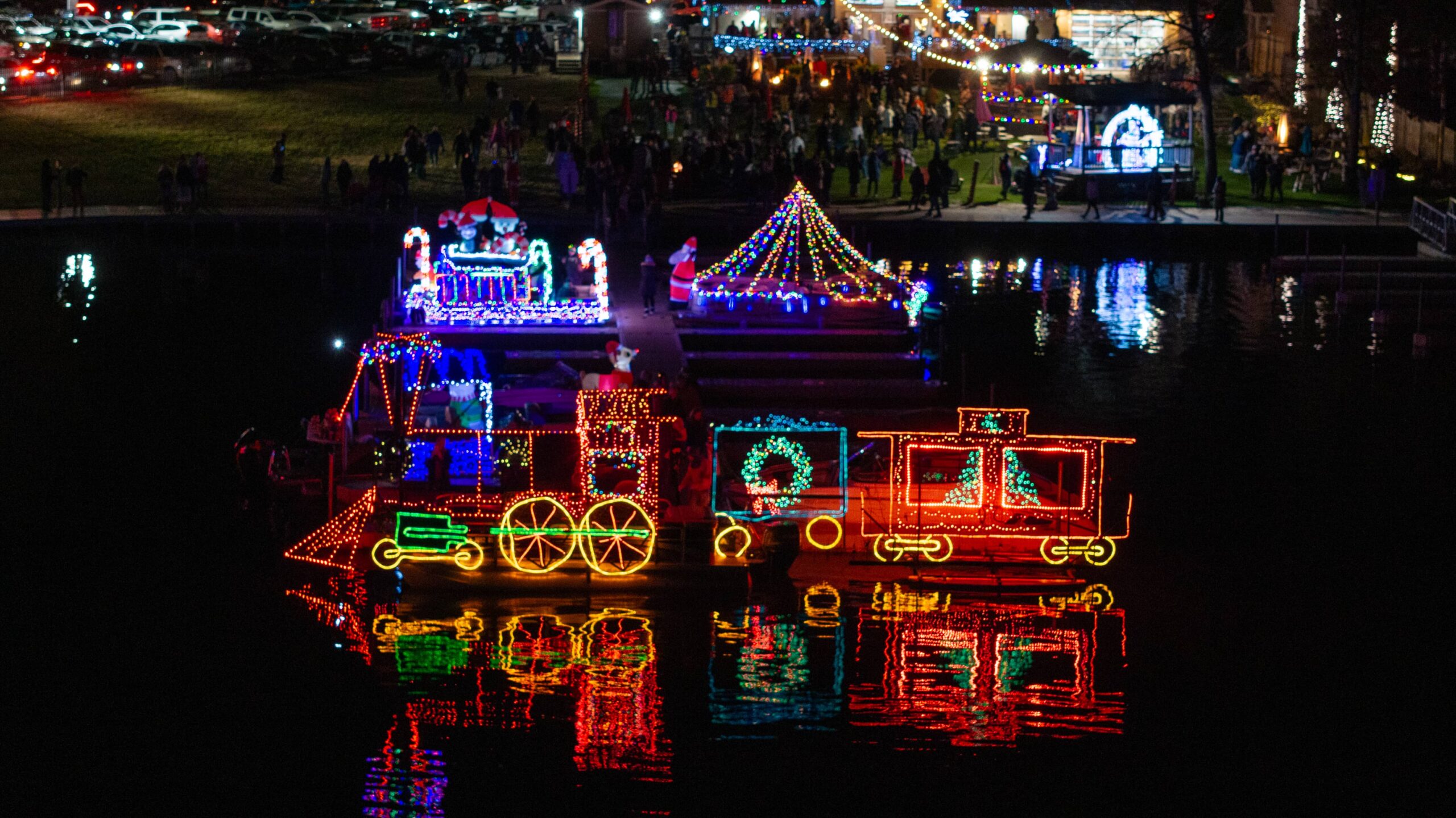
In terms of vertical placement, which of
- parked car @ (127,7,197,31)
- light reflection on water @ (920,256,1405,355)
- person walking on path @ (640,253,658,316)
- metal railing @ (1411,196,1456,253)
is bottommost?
light reflection on water @ (920,256,1405,355)

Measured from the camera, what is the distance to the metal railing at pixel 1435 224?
134 ft

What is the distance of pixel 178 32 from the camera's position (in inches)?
2552

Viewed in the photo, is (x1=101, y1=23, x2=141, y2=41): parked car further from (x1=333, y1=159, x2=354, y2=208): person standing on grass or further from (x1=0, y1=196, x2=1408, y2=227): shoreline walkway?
(x1=333, y1=159, x2=354, y2=208): person standing on grass

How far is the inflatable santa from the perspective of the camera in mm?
31984

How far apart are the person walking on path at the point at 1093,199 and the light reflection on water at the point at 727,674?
87.3 ft

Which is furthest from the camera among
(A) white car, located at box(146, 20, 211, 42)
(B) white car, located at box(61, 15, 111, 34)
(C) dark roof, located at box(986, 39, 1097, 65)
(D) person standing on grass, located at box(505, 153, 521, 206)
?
(B) white car, located at box(61, 15, 111, 34)

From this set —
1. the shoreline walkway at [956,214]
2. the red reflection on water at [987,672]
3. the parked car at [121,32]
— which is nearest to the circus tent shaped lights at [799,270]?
the shoreline walkway at [956,214]

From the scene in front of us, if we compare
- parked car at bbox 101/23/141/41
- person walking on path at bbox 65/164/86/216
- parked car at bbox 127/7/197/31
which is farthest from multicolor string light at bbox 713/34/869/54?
→ person walking on path at bbox 65/164/86/216

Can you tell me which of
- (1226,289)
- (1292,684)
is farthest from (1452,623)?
(1226,289)

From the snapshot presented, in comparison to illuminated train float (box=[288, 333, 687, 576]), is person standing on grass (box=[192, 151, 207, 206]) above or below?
above

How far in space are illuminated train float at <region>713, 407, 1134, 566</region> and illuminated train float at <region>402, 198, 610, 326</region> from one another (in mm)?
10876

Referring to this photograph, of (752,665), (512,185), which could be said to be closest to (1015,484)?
(752,665)

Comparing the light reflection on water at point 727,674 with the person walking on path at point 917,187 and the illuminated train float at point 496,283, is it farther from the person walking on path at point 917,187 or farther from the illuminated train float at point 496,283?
the person walking on path at point 917,187

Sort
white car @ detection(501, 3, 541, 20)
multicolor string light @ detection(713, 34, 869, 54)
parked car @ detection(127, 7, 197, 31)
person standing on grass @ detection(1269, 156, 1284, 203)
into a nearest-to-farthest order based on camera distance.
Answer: person standing on grass @ detection(1269, 156, 1284, 203) → multicolor string light @ detection(713, 34, 869, 54) → parked car @ detection(127, 7, 197, 31) → white car @ detection(501, 3, 541, 20)
